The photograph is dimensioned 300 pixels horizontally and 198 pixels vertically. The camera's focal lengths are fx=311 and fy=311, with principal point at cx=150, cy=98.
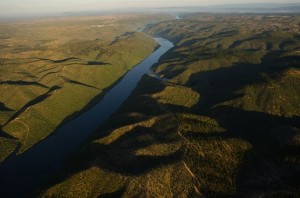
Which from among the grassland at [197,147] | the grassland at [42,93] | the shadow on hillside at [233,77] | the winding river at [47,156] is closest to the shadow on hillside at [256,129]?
the shadow on hillside at [233,77]

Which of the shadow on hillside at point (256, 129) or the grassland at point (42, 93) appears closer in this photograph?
the shadow on hillside at point (256, 129)

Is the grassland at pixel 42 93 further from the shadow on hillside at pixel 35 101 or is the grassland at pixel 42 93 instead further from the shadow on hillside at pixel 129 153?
the shadow on hillside at pixel 129 153

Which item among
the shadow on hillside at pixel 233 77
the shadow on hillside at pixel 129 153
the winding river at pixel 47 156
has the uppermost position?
the shadow on hillside at pixel 129 153

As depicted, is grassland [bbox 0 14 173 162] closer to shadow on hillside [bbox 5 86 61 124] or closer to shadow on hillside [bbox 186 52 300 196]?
shadow on hillside [bbox 5 86 61 124]

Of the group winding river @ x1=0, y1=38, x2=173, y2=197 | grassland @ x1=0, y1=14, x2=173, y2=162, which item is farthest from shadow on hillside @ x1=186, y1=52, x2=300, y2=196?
grassland @ x1=0, y1=14, x2=173, y2=162

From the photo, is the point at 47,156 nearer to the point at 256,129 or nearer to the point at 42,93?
the point at 42,93

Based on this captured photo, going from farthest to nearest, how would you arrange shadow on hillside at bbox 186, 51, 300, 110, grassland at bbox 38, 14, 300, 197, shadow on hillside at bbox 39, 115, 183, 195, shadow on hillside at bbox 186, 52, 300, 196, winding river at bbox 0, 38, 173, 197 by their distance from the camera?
shadow on hillside at bbox 186, 51, 300, 110 → winding river at bbox 0, 38, 173, 197 → shadow on hillside at bbox 39, 115, 183, 195 → shadow on hillside at bbox 186, 52, 300, 196 → grassland at bbox 38, 14, 300, 197

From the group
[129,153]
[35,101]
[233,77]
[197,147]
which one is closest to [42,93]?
[35,101]

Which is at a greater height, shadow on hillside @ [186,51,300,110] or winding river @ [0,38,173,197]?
shadow on hillside @ [186,51,300,110]
